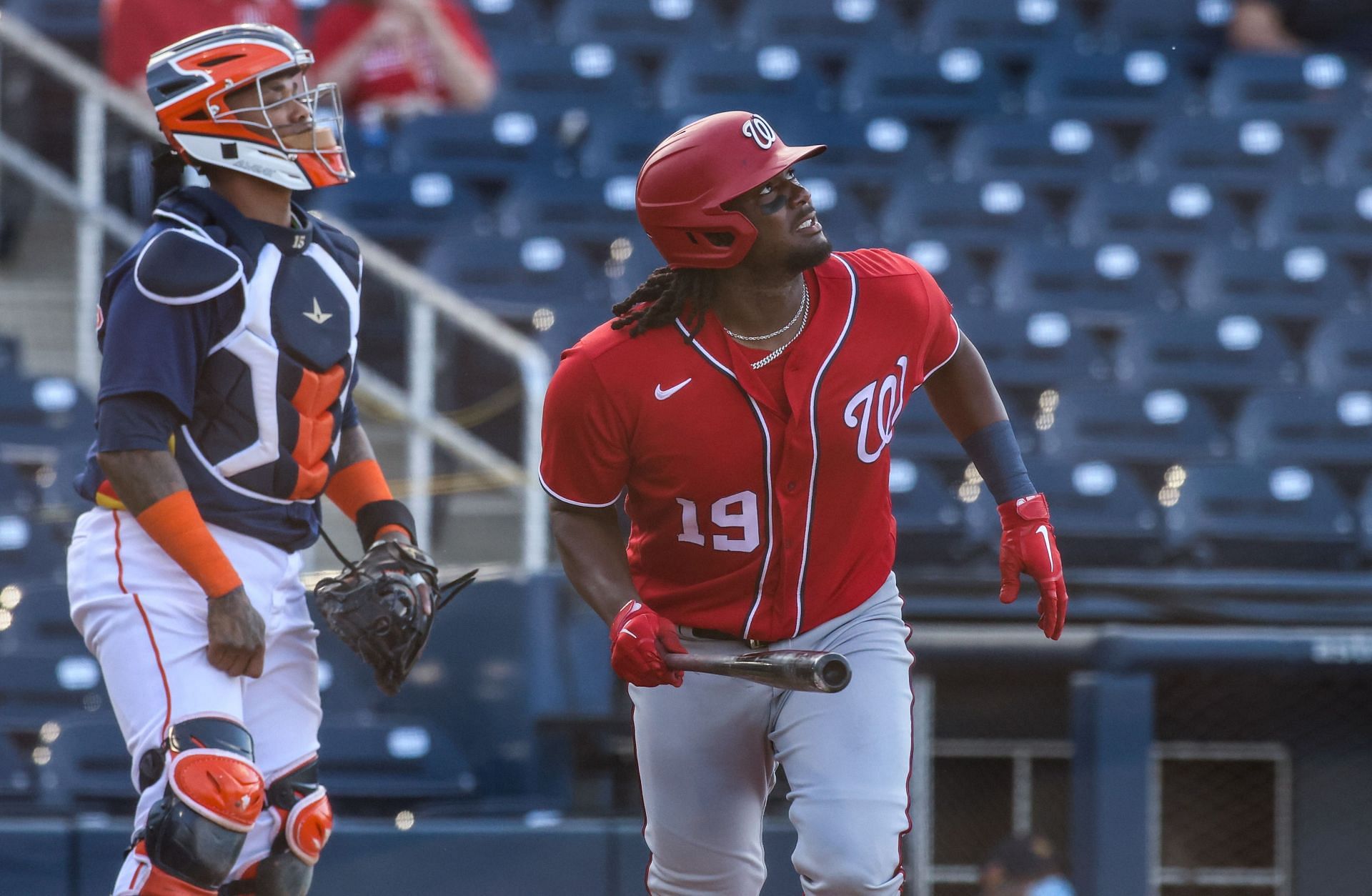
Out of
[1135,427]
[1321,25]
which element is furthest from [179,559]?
[1321,25]

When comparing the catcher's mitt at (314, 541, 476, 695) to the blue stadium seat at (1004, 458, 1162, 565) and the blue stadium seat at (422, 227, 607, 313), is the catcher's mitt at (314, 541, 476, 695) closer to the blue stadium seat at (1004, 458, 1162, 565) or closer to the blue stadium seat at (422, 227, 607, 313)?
the blue stadium seat at (1004, 458, 1162, 565)

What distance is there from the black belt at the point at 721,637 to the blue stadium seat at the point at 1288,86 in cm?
621

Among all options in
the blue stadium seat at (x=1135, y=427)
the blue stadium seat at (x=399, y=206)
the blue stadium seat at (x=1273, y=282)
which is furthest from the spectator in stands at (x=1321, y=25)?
the blue stadium seat at (x=399, y=206)

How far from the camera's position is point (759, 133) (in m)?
2.98


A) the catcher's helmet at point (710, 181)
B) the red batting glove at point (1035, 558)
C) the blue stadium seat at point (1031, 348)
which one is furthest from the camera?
the blue stadium seat at point (1031, 348)

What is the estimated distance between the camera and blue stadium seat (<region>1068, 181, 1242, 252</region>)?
301 inches

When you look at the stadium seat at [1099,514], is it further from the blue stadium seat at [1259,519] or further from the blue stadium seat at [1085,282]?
the blue stadium seat at [1085,282]

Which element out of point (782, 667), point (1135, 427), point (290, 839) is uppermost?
point (1135, 427)

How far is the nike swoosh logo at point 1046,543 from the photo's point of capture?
316 centimetres

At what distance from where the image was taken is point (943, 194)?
24.9ft

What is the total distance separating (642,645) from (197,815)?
0.80 metres

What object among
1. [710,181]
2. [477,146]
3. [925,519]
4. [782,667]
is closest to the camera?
[782,667]

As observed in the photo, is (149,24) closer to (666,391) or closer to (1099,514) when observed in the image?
(1099,514)

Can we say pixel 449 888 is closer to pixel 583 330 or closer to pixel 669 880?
pixel 669 880
